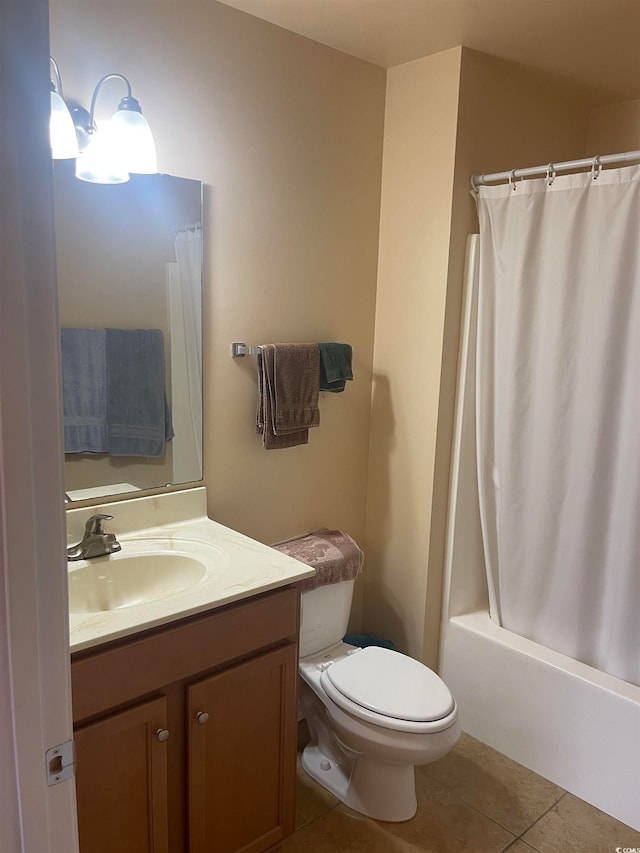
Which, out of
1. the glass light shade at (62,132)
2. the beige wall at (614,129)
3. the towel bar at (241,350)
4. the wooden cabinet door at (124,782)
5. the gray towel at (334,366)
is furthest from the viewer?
the beige wall at (614,129)

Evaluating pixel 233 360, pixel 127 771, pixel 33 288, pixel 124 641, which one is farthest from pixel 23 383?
pixel 233 360

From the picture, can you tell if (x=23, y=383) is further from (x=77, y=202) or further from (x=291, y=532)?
(x=291, y=532)

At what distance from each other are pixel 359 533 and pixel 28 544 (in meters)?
2.15

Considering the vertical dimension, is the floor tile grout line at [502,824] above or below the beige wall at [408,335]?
below

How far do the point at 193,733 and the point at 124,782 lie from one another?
18cm

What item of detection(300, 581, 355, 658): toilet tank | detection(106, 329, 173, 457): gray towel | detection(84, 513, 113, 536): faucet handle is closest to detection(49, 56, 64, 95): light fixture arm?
detection(106, 329, 173, 457): gray towel

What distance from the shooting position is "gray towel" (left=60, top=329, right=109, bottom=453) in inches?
72.0

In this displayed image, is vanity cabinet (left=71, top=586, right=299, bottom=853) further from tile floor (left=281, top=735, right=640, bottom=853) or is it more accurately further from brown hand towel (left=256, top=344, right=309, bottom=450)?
brown hand towel (left=256, top=344, right=309, bottom=450)

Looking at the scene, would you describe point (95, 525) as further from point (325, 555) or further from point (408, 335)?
point (408, 335)

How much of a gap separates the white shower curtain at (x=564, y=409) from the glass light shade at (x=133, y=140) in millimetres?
1170

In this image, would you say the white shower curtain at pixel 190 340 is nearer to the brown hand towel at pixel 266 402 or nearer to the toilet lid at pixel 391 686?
the brown hand towel at pixel 266 402

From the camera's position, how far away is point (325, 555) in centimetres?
227

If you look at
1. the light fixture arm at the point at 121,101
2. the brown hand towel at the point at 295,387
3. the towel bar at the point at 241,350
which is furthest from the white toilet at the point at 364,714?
the light fixture arm at the point at 121,101

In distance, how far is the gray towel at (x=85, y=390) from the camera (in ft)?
6.00
